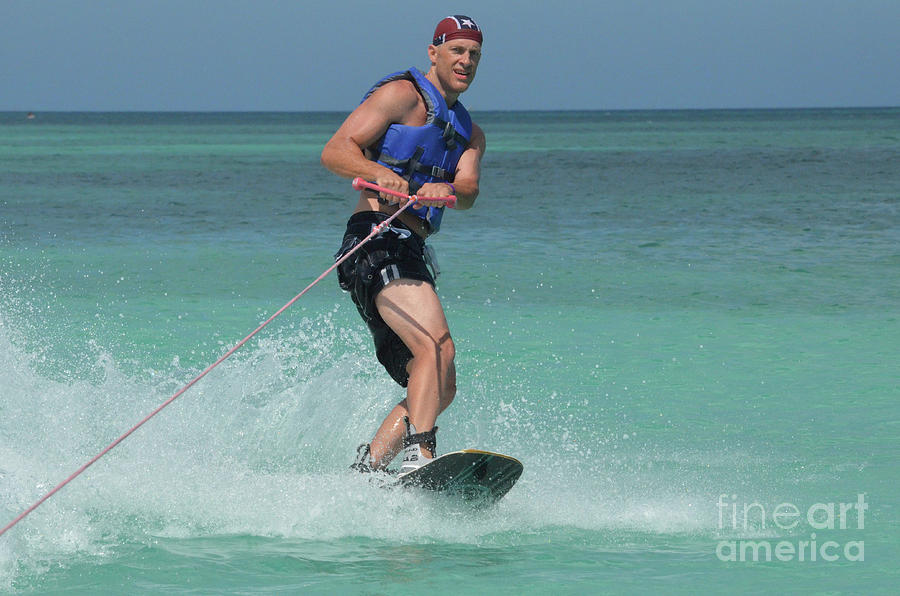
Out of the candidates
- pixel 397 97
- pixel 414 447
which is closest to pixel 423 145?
pixel 397 97

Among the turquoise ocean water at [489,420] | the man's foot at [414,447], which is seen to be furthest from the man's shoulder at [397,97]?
the turquoise ocean water at [489,420]

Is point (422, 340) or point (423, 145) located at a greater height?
point (423, 145)

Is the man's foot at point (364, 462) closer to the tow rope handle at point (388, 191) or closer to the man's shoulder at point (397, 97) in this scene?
the tow rope handle at point (388, 191)

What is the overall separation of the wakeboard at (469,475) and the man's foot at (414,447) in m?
0.05

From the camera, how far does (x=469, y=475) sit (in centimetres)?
466

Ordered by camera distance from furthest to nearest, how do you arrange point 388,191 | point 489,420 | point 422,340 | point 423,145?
point 489,420 < point 423,145 < point 422,340 < point 388,191

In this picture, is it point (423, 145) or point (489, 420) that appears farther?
point (489, 420)

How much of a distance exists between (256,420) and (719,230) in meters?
13.1

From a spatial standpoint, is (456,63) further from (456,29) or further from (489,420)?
(489,420)

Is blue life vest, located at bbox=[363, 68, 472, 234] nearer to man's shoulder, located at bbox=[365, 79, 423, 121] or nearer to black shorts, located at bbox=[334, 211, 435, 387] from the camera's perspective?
man's shoulder, located at bbox=[365, 79, 423, 121]

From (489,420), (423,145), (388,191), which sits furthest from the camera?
(489,420)

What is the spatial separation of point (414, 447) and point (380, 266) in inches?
28.5

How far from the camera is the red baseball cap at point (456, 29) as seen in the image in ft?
16.0

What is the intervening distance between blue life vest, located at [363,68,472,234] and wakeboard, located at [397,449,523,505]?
102 cm
